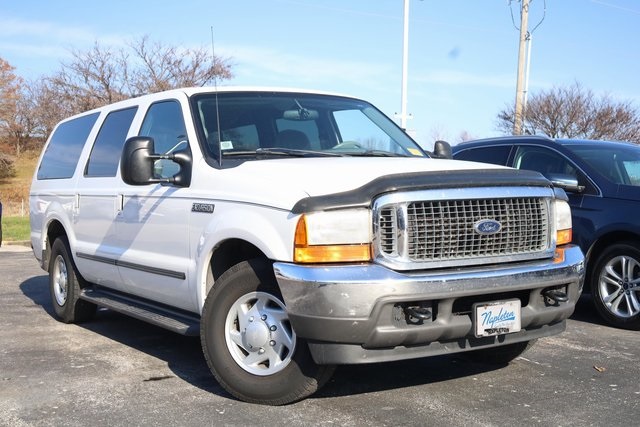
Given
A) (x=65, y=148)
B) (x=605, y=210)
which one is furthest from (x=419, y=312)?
(x=65, y=148)

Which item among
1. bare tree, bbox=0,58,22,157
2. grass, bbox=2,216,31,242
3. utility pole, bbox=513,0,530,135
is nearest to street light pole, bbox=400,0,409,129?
utility pole, bbox=513,0,530,135

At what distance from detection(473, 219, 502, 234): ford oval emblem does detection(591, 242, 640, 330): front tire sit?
2.96 meters

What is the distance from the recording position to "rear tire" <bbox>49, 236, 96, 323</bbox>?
7016 millimetres

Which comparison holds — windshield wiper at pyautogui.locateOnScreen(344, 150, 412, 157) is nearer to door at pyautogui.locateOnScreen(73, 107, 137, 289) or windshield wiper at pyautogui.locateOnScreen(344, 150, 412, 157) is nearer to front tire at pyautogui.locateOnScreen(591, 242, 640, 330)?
door at pyautogui.locateOnScreen(73, 107, 137, 289)

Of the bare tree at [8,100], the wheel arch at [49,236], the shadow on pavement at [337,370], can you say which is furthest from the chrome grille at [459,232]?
the bare tree at [8,100]

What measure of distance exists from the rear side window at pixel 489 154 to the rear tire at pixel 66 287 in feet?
14.5

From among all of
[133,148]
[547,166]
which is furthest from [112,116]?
[547,166]

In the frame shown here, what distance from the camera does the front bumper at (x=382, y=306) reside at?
3.86m

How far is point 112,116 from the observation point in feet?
22.0

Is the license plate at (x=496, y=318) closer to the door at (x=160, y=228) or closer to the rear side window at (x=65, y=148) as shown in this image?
the door at (x=160, y=228)

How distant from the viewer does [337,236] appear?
3949mm

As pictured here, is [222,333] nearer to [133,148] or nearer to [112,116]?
[133,148]

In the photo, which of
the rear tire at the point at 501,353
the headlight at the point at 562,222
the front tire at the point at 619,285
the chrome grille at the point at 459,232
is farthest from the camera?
the front tire at the point at 619,285

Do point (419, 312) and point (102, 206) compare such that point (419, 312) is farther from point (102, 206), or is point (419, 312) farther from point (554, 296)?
point (102, 206)
